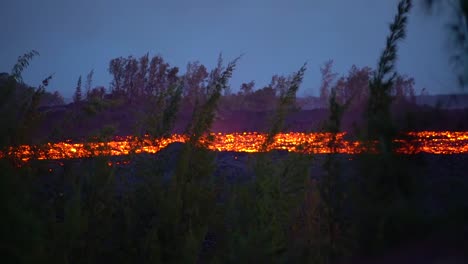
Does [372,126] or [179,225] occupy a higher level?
[372,126]

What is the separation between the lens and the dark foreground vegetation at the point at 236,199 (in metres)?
3.90

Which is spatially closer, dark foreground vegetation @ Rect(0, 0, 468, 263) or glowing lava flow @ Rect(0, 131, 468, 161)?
dark foreground vegetation @ Rect(0, 0, 468, 263)

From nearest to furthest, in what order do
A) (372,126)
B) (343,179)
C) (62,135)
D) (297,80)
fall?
1. (372,126)
2. (343,179)
3. (297,80)
4. (62,135)

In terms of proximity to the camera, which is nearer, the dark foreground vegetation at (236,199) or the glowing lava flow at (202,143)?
the dark foreground vegetation at (236,199)

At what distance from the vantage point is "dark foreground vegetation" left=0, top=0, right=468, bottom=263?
3.90 metres

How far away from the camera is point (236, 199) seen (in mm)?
5879

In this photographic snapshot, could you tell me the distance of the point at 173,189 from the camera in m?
5.81

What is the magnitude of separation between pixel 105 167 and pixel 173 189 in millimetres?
912

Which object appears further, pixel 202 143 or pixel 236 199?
pixel 202 143

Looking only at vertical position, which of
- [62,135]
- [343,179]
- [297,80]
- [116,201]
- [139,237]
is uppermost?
[297,80]

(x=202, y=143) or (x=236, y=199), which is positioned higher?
(x=202, y=143)

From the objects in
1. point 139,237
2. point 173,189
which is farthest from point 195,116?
point 139,237

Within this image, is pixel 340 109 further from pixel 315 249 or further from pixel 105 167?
pixel 105 167

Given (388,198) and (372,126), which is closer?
(388,198)
